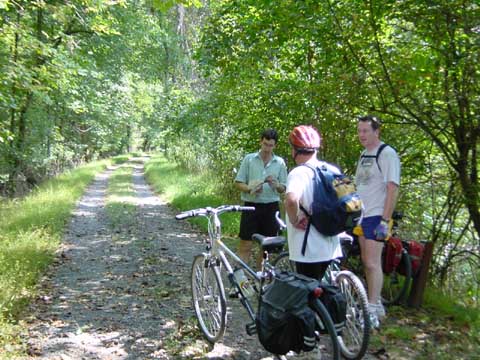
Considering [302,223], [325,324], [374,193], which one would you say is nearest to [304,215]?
[302,223]

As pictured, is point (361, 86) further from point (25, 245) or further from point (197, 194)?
point (197, 194)

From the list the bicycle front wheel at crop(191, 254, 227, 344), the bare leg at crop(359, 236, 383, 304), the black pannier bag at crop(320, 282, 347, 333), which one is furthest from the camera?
the bare leg at crop(359, 236, 383, 304)

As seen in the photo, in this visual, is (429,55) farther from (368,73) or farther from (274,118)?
(274,118)

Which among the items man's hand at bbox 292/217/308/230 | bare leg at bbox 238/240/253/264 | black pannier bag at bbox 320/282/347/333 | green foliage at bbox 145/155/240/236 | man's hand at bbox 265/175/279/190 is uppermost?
man's hand at bbox 265/175/279/190

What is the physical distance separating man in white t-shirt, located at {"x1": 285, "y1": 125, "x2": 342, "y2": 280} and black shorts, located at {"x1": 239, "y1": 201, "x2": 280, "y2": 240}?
6.81 ft

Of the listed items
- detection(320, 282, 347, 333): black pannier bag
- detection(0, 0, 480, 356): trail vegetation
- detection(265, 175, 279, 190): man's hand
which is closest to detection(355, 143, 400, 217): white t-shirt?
detection(265, 175, 279, 190): man's hand

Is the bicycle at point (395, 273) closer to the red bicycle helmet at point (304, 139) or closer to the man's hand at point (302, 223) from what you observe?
the man's hand at point (302, 223)

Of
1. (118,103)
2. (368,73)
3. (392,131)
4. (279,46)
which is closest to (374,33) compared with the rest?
(368,73)

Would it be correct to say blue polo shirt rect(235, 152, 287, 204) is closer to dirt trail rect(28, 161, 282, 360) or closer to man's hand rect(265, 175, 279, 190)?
man's hand rect(265, 175, 279, 190)

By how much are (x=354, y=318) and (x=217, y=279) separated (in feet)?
4.23

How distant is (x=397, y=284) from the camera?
242 inches

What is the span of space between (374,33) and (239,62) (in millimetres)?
3062

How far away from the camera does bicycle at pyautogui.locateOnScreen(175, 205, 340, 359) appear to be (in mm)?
4059

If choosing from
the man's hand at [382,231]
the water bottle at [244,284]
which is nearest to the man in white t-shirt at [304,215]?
the water bottle at [244,284]
